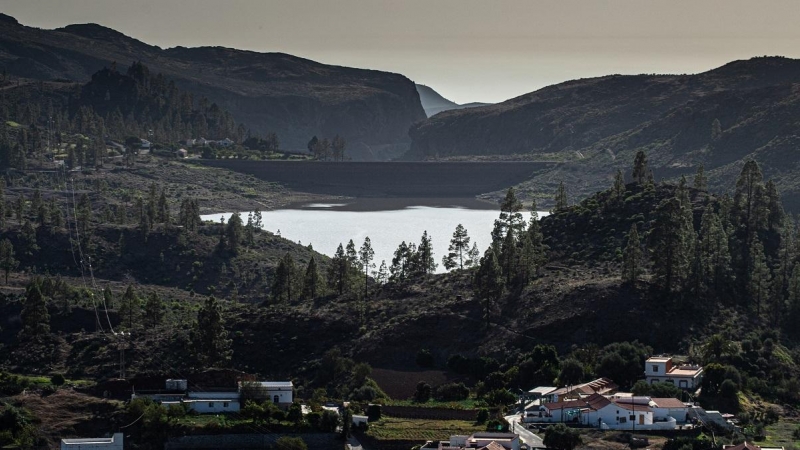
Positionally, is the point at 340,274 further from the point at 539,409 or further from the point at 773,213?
the point at 539,409

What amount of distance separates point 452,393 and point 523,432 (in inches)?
406

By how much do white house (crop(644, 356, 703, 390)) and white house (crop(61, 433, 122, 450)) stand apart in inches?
1059

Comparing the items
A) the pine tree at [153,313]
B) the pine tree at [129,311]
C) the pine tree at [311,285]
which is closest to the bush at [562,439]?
A: the pine tree at [153,313]

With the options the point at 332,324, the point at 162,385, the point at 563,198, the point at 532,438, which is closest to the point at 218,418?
the point at 162,385

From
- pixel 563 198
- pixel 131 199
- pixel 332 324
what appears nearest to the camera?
pixel 332 324

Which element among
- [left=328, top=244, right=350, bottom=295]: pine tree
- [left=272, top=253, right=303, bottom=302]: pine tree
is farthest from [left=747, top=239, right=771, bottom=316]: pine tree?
[left=272, top=253, right=303, bottom=302]: pine tree

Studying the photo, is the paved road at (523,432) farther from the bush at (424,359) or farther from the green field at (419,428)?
the bush at (424,359)

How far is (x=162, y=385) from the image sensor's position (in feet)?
266

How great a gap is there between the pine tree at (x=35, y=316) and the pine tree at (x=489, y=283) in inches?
995

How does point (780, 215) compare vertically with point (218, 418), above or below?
above

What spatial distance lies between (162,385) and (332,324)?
61.5ft

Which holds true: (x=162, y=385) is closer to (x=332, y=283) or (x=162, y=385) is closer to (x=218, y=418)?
(x=218, y=418)

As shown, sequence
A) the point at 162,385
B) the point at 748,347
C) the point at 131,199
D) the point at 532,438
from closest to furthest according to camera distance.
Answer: the point at 532,438 → the point at 162,385 → the point at 748,347 → the point at 131,199

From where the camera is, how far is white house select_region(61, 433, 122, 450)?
230ft
